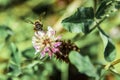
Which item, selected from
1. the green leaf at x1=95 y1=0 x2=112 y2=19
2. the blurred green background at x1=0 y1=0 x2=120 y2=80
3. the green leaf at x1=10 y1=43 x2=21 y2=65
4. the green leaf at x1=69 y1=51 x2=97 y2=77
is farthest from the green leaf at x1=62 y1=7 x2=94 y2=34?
the blurred green background at x1=0 y1=0 x2=120 y2=80

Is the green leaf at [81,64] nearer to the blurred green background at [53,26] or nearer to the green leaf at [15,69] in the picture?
the green leaf at [15,69]

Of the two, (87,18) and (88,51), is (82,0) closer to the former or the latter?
(88,51)

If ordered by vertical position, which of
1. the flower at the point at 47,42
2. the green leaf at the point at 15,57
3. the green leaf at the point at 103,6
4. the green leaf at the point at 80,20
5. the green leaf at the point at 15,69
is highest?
the green leaf at the point at 103,6

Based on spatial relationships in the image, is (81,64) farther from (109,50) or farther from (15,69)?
(15,69)

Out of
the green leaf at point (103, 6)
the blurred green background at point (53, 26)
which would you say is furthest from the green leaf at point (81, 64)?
the blurred green background at point (53, 26)

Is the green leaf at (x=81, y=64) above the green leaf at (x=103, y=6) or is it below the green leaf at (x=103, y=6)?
below

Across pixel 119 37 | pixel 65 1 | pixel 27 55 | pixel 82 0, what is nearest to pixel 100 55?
pixel 119 37

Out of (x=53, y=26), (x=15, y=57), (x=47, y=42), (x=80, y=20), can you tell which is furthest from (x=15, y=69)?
(x=53, y=26)
